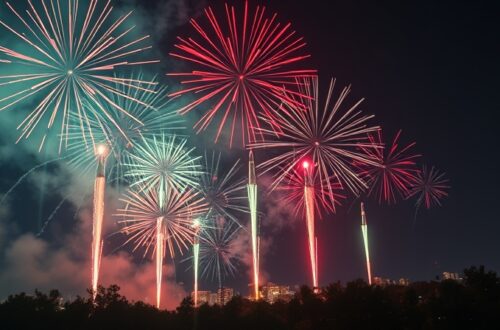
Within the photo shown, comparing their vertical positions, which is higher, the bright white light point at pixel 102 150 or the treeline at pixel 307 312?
the bright white light point at pixel 102 150

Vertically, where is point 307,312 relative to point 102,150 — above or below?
below

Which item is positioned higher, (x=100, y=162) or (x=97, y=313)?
(x=100, y=162)

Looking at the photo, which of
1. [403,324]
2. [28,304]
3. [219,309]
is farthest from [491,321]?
[28,304]

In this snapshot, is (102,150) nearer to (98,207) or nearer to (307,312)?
(98,207)

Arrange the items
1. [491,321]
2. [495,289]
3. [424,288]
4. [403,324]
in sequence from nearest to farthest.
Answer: [491,321], [403,324], [495,289], [424,288]

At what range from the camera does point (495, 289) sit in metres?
52.4

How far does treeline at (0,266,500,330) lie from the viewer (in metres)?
47.9

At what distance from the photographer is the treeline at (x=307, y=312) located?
47875mm

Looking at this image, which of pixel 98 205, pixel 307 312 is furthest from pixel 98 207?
pixel 307 312

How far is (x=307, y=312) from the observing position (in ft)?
186

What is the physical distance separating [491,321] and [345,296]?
529 inches

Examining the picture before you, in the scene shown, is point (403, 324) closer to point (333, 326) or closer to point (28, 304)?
point (333, 326)

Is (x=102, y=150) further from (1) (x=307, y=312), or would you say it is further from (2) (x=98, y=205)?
(1) (x=307, y=312)

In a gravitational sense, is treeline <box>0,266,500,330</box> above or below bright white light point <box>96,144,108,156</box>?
below
